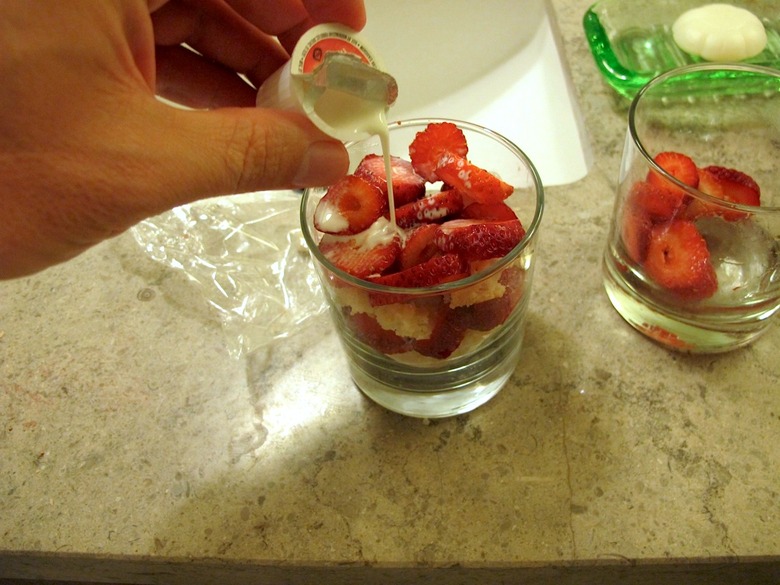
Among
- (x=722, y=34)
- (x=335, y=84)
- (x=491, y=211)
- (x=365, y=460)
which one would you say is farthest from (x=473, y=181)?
(x=722, y=34)

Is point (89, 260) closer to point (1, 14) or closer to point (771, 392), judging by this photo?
point (1, 14)

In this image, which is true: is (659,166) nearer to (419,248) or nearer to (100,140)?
(419,248)

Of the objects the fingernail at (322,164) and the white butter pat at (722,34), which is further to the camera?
the white butter pat at (722,34)

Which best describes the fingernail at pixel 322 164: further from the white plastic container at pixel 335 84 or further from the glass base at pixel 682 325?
the glass base at pixel 682 325

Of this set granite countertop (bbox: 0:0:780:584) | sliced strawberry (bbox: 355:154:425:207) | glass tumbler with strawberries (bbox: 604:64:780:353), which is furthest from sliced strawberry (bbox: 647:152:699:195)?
sliced strawberry (bbox: 355:154:425:207)

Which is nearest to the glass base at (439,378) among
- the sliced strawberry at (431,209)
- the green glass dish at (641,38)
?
the sliced strawberry at (431,209)
